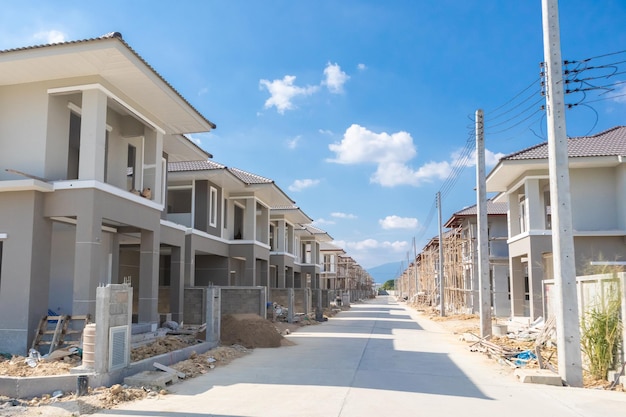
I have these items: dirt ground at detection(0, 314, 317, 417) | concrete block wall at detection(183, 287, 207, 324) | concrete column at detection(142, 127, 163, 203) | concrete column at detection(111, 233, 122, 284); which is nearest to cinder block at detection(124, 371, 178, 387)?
dirt ground at detection(0, 314, 317, 417)

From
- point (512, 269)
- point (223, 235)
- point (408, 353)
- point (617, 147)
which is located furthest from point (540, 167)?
point (223, 235)

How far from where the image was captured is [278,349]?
14.6m

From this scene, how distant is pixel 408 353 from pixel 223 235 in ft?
37.8

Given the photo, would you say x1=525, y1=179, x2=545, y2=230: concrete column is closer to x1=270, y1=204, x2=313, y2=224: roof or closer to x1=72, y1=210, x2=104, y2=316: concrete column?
x1=270, y1=204, x2=313, y2=224: roof

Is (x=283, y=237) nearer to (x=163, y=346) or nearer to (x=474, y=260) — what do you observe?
(x=474, y=260)

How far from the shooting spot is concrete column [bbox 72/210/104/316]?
1091 cm

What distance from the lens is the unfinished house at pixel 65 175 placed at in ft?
35.2

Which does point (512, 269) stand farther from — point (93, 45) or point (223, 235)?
point (93, 45)

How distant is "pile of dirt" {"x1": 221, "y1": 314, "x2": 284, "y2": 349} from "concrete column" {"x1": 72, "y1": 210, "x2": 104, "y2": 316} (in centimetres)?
479

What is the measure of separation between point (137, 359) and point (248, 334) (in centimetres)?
487

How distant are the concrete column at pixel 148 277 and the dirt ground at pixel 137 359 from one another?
825mm

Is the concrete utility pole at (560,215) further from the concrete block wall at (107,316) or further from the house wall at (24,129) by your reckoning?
the house wall at (24,129)

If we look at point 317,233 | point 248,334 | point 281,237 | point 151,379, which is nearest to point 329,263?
point 317,233

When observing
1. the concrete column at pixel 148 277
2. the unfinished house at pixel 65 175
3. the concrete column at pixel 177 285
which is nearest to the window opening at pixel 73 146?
the unfinished house at pixel 65 175
